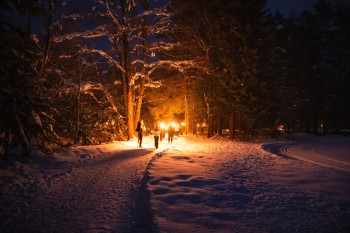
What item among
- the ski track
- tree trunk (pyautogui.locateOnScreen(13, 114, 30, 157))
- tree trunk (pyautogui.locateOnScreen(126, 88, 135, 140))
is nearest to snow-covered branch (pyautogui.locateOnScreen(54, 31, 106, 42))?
tree trunk (pyautogui.locateOnScreen(126, 88, 135, 140))

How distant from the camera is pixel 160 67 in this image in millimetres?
26625

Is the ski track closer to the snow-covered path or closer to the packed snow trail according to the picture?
the snow-covered path

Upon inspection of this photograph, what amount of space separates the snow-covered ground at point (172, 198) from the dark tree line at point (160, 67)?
6.49 feet

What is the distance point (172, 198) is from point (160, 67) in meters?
21.4

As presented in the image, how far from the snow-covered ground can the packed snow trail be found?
0.02 m

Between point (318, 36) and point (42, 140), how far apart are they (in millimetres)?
50045

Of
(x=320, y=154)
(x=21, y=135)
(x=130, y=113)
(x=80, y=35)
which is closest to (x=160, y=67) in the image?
(x=130, y=113)

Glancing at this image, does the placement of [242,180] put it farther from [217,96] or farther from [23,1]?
[217,96]

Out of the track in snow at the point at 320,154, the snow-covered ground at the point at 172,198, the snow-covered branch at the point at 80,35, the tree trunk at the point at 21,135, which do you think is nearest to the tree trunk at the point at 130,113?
the snow-covered branch at the point at 80,35

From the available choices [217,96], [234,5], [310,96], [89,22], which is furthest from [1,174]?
[310,96]

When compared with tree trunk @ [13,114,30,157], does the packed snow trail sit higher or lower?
lower

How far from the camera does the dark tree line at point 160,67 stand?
28.2 feet

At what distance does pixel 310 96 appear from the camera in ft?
146

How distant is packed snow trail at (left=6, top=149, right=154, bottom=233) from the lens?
5.16 m
